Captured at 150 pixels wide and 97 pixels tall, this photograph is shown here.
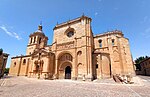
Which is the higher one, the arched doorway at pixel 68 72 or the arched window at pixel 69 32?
the arched window at pixel 69 32

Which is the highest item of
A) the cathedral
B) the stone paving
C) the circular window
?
the circular window

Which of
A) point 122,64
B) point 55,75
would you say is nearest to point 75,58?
point 55,75

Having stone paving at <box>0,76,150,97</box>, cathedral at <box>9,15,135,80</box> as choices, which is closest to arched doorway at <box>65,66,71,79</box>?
cathedral at <box>9,15,135,80</box>

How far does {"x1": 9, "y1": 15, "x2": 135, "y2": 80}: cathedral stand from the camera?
20234 millimetres

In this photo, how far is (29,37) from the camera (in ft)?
123

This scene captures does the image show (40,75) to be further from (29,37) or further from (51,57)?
(29,37)

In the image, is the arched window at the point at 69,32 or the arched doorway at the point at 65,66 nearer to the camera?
the arched doorway at the point at 65,66

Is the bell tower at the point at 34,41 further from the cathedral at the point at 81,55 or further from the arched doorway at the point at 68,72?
the arched doorway at the point at 68,72

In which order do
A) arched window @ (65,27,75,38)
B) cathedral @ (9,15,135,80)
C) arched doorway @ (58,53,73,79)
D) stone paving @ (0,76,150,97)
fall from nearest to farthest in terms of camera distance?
stone paving @ (0,76,150,97) → cathedral @ (9,15,135,80) → arched doorway @ (58,53,73,79) → arched window @ (65,27,75,38)

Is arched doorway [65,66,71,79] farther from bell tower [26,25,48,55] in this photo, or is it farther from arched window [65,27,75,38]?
bell tower [26,25,48,55]

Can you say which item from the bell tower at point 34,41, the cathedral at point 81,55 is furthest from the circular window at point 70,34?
the bell tower at point 34,41

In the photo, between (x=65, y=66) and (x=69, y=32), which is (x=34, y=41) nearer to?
(x=69, y=32)

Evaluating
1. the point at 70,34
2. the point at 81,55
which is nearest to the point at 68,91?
the point at 81,55

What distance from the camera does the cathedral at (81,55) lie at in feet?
66.4
